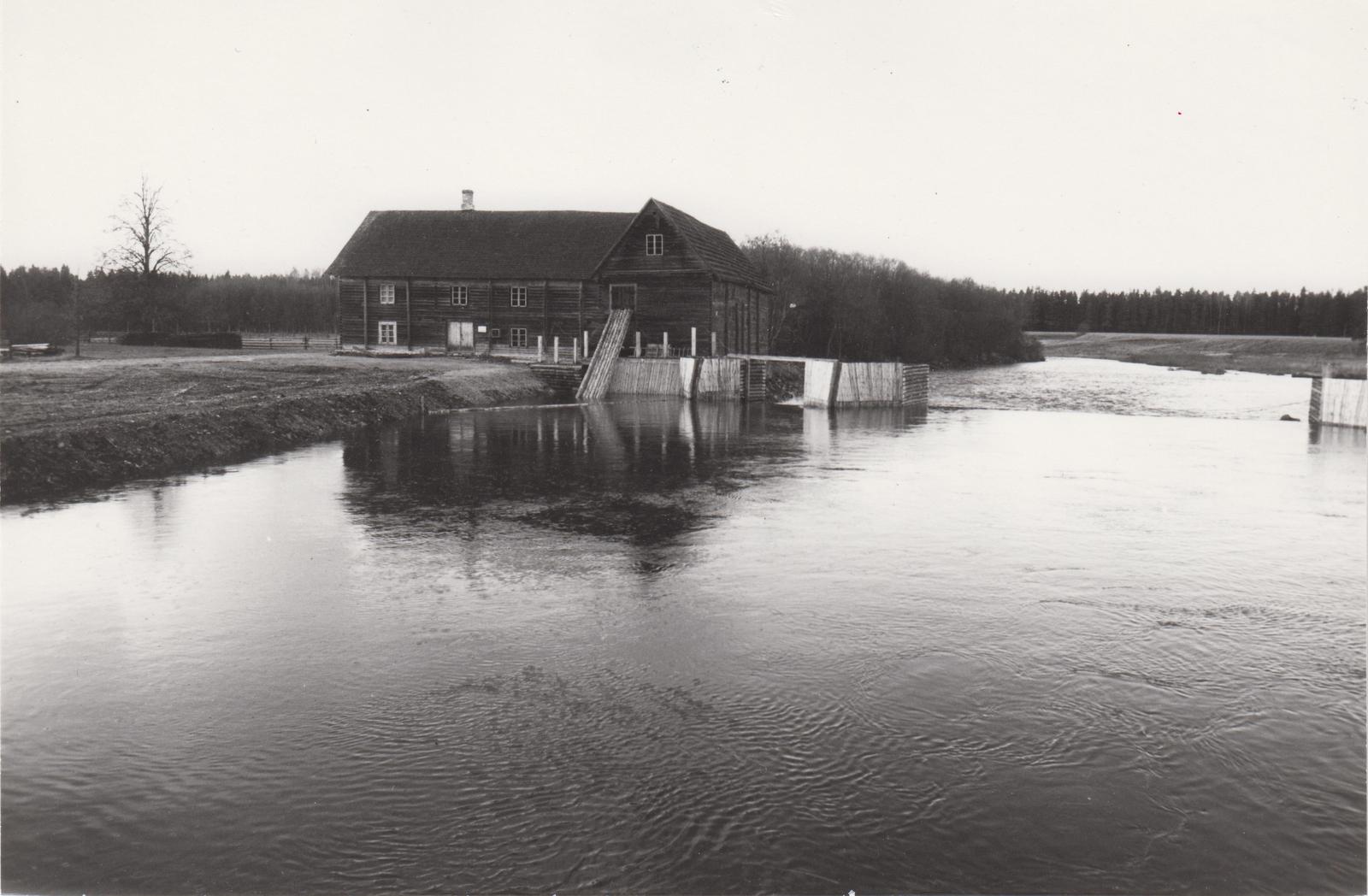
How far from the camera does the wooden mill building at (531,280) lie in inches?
1873

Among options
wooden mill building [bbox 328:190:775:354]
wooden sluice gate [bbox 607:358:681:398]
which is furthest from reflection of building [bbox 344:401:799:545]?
wooden mill building [bbox 328:190:775:354]

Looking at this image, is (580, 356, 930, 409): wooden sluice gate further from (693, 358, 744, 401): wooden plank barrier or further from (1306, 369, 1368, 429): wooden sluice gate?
(1306, 369, 1368, 429): wooden sluice gate

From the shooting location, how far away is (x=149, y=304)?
6331 centimetres

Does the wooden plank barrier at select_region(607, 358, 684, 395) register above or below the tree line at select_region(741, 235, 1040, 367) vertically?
below

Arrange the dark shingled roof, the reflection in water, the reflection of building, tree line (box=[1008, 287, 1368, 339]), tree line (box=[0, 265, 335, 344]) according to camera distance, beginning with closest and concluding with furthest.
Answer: the reflection of building, the reflection in water, the dark shingled roof, tree line (box=[0, 265, 335, 344]), tree line (box=[1008, 287, 1368, 339])

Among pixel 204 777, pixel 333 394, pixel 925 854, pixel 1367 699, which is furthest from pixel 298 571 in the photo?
pixel 333 394

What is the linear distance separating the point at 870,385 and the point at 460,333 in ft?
74.1

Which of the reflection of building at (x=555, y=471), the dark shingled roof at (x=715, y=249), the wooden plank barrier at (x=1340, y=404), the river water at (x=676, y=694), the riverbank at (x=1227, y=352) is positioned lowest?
the river water at (x=676, y=694)

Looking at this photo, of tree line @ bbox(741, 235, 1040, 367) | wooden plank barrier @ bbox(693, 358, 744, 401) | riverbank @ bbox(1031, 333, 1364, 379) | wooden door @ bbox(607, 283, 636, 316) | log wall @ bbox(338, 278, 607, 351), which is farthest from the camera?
tree line @ bbox(741, 235, 1040, 367)

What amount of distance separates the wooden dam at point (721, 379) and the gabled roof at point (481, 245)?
28.3 feet

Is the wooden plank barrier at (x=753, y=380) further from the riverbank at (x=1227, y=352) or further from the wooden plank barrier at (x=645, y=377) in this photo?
the riverbank at (x=1227, y=352)

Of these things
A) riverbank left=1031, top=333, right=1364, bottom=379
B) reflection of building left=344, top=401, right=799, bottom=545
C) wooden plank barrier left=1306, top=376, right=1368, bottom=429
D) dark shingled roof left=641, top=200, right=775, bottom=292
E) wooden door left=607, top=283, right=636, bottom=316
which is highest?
dark shingled roof left=641, top=200, right=775, bottom=292

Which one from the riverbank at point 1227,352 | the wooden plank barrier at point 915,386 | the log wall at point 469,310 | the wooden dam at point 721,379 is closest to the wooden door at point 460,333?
the log wall at point 469,310

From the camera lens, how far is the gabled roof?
5119 centimetres
